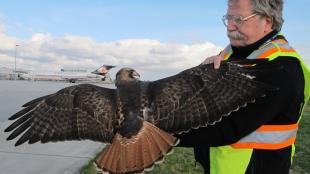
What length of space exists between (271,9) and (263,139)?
0.83m

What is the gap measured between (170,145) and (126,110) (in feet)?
1.22

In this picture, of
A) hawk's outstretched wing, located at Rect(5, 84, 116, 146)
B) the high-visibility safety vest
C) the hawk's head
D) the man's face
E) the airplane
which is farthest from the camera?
the airplane

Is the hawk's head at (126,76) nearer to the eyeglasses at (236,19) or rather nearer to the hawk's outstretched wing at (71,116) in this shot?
the hawk's outstretched wing at (71,116)

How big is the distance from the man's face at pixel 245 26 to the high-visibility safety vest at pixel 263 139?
3.6 inches

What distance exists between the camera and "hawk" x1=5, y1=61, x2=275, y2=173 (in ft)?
8.19

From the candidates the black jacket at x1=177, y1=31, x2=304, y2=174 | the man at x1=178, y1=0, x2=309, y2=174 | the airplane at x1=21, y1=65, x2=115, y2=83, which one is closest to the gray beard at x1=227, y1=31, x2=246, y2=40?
the man at x1=178, y1=0, x2=309, y2=174

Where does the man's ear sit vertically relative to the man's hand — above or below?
above

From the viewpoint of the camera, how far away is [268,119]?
2404 mm

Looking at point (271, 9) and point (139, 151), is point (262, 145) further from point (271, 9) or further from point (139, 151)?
point (271, 9)

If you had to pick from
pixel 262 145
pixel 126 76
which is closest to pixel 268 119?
pixel 262 145

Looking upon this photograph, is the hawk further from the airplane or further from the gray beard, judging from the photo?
the airplane

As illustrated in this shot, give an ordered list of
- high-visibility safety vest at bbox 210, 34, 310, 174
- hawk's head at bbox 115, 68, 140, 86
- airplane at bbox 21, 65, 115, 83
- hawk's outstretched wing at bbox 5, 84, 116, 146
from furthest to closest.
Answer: airplane at bbox 21, 65, 115, 83 < hawk's head at bbox 115, 68, 140, 86 < hawk's outstretched wing at bbox 5, 84, 116, 146 < high-visibility safety vest at bbox 210, 34, 310, 174

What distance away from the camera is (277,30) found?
2.70m

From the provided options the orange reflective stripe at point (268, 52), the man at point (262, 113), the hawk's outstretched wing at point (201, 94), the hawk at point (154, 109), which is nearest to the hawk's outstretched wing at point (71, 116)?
the hawk at point (154, 109)
